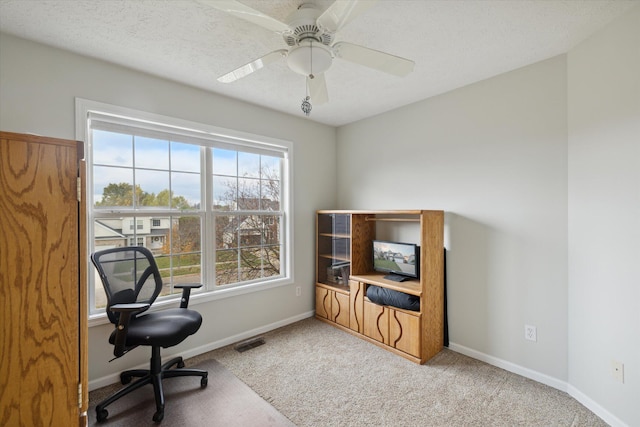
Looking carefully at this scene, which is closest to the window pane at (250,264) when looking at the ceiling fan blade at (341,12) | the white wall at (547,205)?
the white wall at (547,205)

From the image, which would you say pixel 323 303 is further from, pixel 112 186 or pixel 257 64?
pixel 257 64

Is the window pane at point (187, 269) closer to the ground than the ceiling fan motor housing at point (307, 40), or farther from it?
closer to the ground

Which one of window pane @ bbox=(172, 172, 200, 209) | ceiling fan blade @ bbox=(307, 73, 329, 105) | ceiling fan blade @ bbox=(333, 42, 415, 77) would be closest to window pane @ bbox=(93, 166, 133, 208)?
window pane @ bbox=(172, 172, 200, 209)

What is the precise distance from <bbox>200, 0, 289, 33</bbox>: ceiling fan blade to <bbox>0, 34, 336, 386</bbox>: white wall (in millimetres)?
1577

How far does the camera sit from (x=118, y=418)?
189 cm

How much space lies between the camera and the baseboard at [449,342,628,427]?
1837mm

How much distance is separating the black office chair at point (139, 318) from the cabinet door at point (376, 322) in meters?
1.60

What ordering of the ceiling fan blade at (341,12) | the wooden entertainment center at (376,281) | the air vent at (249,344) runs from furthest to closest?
the air vent at (249,344) < the wooden entertainment center at (376,281) < the ceiling fan blade at (341,12)

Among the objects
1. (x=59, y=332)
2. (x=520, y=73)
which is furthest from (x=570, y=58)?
(x=59, y=332)

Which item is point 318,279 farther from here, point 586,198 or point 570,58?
point 570,58

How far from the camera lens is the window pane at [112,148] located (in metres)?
2.30

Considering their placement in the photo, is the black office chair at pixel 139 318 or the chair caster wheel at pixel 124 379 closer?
the black office chair at pixel 139 318

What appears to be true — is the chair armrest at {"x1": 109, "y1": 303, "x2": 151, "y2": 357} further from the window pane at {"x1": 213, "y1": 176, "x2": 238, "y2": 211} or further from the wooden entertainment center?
the wooden entertainment center

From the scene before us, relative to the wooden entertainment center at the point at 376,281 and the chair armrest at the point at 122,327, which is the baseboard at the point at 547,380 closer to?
the wooden entertainment center at the point at 376,281
